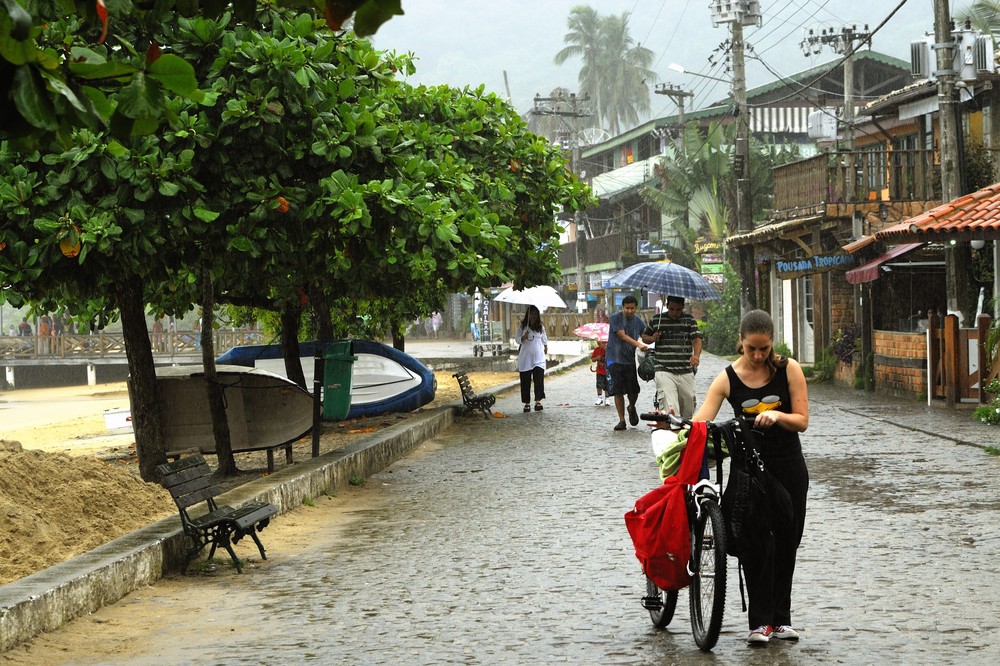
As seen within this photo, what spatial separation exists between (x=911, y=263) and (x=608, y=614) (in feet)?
65.6

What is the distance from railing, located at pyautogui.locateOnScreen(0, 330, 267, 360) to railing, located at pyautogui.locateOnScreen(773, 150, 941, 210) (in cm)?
3648

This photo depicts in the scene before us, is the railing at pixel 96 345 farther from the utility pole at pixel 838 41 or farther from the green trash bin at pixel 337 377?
the green trash bin at pixel 337 377

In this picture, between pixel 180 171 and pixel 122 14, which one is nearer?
pixel 122 14

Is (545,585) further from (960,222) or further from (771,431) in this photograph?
(960,222)

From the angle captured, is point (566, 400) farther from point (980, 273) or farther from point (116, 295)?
point (116, 295)

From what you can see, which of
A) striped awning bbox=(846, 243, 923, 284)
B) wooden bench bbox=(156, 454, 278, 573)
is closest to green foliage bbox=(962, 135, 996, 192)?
striped awning bbox=(846, 243, 923, 284)

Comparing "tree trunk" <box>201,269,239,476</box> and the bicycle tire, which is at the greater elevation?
"tree trunk" <box>201,269,239,476</box>

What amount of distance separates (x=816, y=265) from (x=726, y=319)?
56.3 ft

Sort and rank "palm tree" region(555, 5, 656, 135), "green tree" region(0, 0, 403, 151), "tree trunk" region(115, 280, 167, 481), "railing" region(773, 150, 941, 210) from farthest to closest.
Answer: "palm tree" region(555, 5, 656, 135), "railing" region(773, 150, 941, 210), "tree trunk" region(115, 280, 167, 481), "green tree" region(0, 0, 403, 151)

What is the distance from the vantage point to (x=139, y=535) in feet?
28.5

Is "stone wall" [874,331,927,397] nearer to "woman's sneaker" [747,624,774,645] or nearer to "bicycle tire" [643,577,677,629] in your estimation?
"bicycle tire" [643,577,677,629]

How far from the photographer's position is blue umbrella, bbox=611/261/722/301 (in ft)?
59.8

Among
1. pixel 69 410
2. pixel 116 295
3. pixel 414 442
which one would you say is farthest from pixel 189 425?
pixel 69 410

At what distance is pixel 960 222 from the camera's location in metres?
18.1
